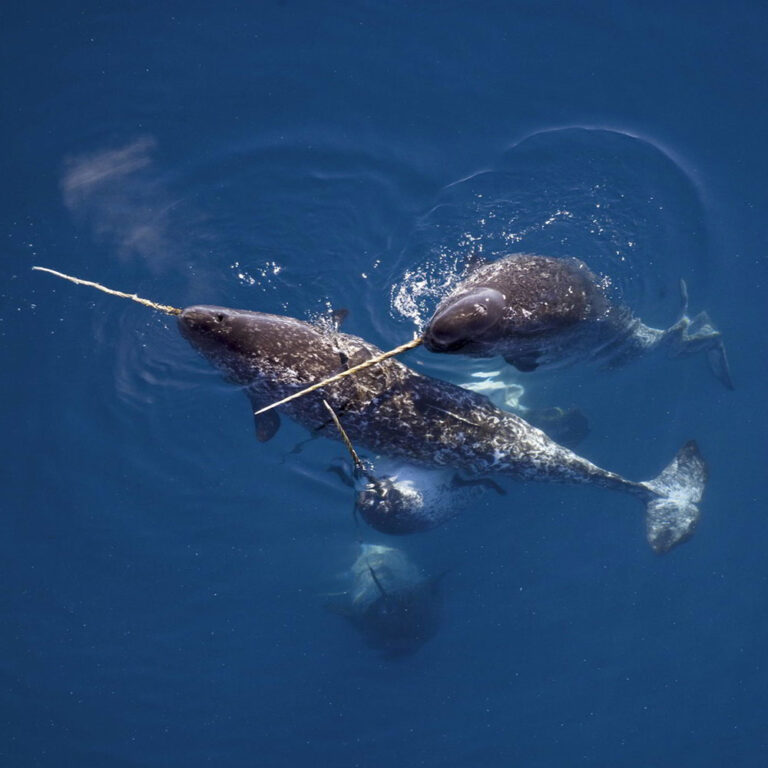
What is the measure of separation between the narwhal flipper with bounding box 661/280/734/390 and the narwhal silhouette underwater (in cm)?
207

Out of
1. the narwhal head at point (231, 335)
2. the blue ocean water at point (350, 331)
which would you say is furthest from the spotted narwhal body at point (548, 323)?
the narwhal head at point (231, 335)

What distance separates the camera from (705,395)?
30.3ft

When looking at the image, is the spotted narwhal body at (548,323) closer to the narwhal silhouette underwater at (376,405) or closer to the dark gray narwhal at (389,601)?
the narwhal silhouette underwater at (376,405)

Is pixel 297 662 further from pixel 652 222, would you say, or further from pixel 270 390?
pixel 652 222

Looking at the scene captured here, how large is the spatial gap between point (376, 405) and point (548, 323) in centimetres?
230

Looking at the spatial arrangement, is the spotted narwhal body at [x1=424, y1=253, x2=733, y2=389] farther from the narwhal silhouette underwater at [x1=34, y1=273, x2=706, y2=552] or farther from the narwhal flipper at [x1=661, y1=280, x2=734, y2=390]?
the narwhal silhouette underwater at [x1=34, y1=273, x2=706, y2=552]

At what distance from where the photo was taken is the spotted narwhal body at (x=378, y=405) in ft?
20.3

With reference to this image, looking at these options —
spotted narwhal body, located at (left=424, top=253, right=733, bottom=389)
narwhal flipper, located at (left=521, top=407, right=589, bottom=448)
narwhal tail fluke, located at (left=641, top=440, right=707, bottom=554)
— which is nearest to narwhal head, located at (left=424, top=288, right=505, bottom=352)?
spotted narwhal body, located at (left=424, top=253, right=733, bottom=389)

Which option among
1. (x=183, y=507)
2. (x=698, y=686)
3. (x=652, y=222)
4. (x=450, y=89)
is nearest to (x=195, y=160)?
(x=450, y=89)

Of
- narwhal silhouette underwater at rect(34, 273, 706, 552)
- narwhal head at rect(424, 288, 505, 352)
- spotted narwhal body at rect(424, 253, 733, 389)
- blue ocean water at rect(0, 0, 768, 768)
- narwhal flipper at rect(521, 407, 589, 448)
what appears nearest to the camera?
narwhal head at rect(424, 288, 505, 352)

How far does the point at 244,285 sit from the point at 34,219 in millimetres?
3064

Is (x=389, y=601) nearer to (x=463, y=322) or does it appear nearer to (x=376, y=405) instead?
(x=376, y=405)

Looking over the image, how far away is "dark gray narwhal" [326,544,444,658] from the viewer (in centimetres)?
884

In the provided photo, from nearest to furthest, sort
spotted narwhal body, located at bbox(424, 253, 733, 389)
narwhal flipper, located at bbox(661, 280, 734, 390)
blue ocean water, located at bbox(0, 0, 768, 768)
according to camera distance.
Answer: spotted narwhal body, located at bbox(424, 253, 733, 389), blue ocean water, located at bbox(0, 0, 768, 768), narwhal flipper, located at bbox(661, 280, 734, 390)
